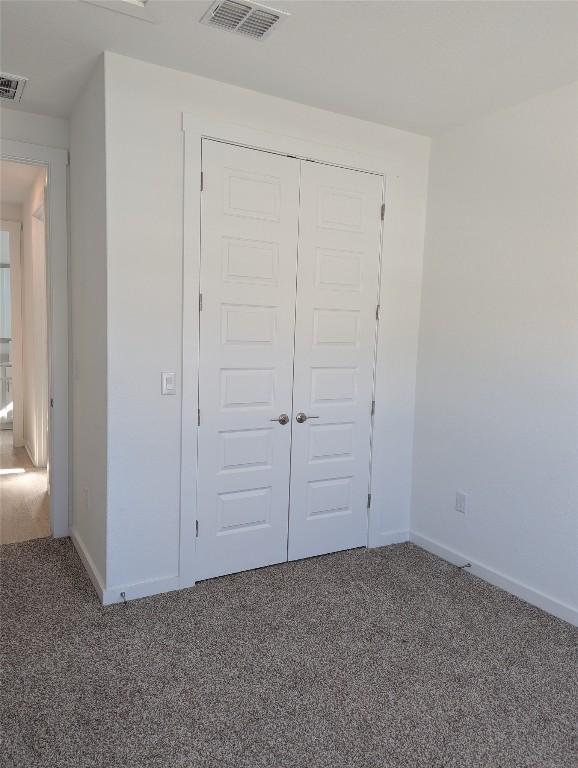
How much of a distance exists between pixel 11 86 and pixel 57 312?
1.34 metres

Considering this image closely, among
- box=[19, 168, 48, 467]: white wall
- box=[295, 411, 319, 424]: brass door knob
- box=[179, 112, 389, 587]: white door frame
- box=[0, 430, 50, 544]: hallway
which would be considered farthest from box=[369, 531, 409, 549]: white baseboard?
box=[19, 168, 48, 467]: white wall

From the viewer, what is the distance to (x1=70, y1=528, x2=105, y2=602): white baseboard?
301 cm

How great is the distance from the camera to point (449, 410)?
11.8ft

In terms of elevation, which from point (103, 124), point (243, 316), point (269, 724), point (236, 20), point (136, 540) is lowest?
point (269, 724)

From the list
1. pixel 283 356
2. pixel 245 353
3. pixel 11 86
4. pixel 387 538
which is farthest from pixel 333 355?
pixel 11 86

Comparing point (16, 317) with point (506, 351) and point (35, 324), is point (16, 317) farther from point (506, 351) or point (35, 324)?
point (506, 351)

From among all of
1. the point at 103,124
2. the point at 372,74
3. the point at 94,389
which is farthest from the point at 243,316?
the point at 372,74

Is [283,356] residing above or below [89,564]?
above

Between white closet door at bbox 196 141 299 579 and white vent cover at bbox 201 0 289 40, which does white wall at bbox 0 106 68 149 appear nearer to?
white closet door at bbox 196 141 299 579

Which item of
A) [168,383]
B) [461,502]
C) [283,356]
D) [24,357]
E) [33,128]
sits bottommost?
[461,502]

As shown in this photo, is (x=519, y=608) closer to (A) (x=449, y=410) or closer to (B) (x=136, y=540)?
(A) (x=449, y=410)

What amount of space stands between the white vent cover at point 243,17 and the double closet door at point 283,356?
67cm

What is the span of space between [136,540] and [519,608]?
6.86ft

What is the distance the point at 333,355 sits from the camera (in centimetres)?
353
